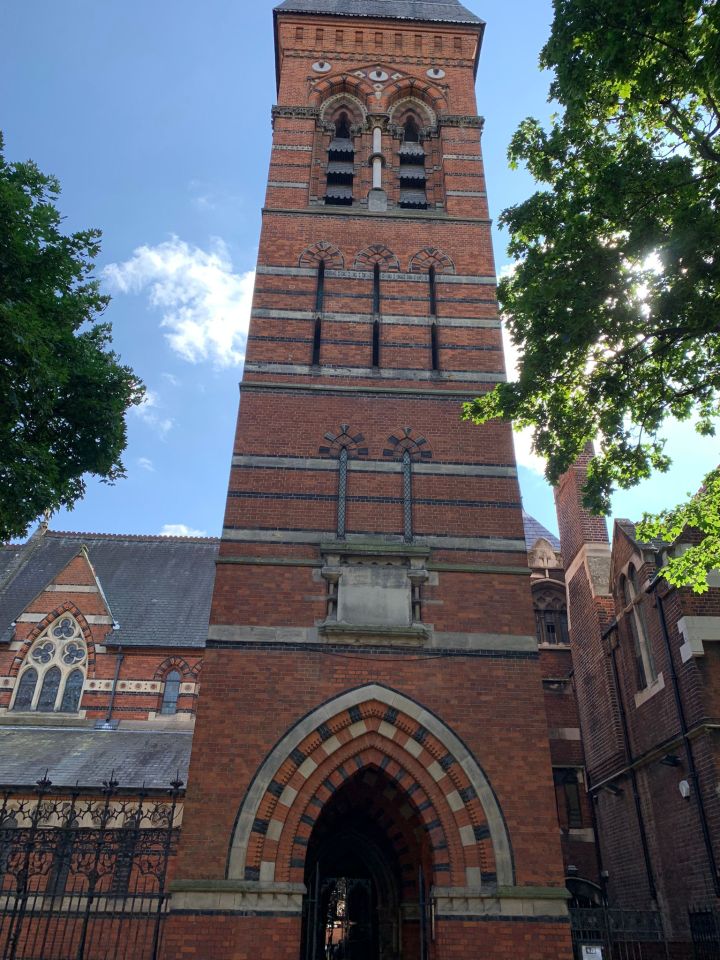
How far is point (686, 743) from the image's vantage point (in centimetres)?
1197

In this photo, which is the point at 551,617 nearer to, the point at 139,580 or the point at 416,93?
the point at 139,580

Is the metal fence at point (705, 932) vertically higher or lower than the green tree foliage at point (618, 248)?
lower

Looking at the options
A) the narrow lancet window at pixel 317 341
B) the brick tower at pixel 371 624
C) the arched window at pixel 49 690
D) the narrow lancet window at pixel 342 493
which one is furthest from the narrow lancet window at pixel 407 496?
the arched window at pixel 49 690

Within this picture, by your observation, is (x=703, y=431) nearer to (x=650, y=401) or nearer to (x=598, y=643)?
(x=650, y=401)

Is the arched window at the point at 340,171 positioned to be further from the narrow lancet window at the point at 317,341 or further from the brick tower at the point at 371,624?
the narrow lancet window at the point at 317,341

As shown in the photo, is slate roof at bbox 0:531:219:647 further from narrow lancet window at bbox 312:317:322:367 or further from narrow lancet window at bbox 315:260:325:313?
narrow lancet window at bbox 315:260:325:313

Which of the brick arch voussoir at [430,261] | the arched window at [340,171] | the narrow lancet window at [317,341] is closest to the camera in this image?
the narrow lancet window at [317,341]

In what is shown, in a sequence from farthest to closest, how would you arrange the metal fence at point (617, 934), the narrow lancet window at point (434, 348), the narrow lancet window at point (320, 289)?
the narrow lancet window at point (320, 289) < the narrow lancet window at point (434, 348) < the metal fence at point (617, 934)

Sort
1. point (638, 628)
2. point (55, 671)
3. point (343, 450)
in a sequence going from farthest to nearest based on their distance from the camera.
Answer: point (55, 671), point (638, 628), point (343, 450)

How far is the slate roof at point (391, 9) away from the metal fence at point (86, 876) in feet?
64.4

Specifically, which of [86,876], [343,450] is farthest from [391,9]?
[86,876]

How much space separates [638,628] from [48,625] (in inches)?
593

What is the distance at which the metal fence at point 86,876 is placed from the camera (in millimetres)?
9953

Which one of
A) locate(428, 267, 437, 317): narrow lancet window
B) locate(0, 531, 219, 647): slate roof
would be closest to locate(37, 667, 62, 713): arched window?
locate(0, 531, 219, 647): slate roof
